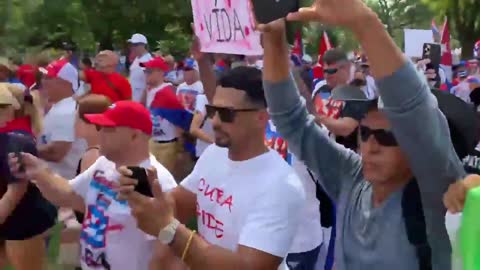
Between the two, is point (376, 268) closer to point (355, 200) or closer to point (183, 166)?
Result: point (355, 200)

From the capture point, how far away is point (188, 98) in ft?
32.0

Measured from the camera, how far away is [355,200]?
108 inches

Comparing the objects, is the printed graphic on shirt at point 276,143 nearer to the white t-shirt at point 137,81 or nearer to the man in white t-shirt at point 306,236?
the man in white t-shirt at point 306,236

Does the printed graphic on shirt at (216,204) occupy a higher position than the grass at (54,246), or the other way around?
the printed graphic on shirt at (216,204)

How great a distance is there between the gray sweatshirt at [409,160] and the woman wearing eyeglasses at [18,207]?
69.5 inches

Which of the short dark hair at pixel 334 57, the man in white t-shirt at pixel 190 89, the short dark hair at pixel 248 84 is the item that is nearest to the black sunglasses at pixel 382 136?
the short dark hair at pixel 248 84

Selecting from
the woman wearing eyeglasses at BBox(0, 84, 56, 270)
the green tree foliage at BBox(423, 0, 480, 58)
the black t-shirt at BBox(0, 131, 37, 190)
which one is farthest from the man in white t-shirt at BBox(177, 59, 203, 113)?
the green tree foliage at BBox(423, 0, 480, 58)

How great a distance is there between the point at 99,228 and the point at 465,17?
38679 mm

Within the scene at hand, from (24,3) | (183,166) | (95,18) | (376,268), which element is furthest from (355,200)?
(95,18)

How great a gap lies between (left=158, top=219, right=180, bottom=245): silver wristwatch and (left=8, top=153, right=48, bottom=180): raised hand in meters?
1.30

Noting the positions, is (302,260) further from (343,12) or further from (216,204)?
(343,12)

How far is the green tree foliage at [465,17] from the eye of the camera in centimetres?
3994

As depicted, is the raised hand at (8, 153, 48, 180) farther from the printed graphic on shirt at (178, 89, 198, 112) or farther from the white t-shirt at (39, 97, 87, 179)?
the printed graphic on shirt at (178, 89, 198, 112)

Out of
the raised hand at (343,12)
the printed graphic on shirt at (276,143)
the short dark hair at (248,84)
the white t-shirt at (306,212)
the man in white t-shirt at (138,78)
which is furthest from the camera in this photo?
the man in white t-shirt at (138,78)
